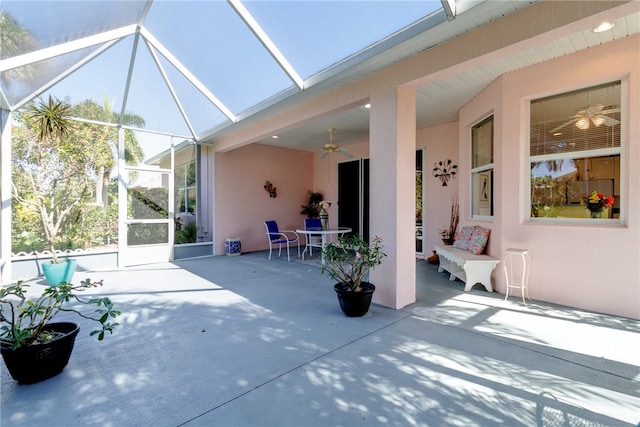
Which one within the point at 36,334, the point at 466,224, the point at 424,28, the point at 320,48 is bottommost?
the point at 36,334

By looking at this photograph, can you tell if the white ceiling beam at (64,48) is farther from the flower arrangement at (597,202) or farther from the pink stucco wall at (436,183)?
the flower arrangement at (597,202)

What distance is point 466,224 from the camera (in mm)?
5086

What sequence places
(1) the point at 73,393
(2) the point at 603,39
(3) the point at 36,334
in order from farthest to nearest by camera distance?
(2) the point at 603,39 → (3) the point at 36,334 → (1) the point at 73,393

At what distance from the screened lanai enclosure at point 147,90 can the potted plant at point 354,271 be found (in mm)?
2096

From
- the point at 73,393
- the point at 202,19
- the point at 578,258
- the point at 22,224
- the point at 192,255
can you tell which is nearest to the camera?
the point at 73,393

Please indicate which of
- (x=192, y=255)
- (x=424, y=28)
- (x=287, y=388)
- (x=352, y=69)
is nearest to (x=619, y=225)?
(x=424, y=28)

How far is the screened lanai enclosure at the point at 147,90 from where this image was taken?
3186mm

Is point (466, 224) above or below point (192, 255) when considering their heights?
above

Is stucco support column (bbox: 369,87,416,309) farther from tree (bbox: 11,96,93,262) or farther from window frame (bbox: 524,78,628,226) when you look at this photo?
tree (bbox: 11,96,93,262)

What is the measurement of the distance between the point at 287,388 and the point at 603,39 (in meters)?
4.59

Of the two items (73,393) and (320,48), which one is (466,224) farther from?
(73,393)

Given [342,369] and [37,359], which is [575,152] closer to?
[342,369]

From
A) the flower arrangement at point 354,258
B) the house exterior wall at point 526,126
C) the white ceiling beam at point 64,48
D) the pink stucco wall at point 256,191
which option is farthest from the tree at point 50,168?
the flower arrangement at point 354,258

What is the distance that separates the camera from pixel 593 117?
11.3 ft
